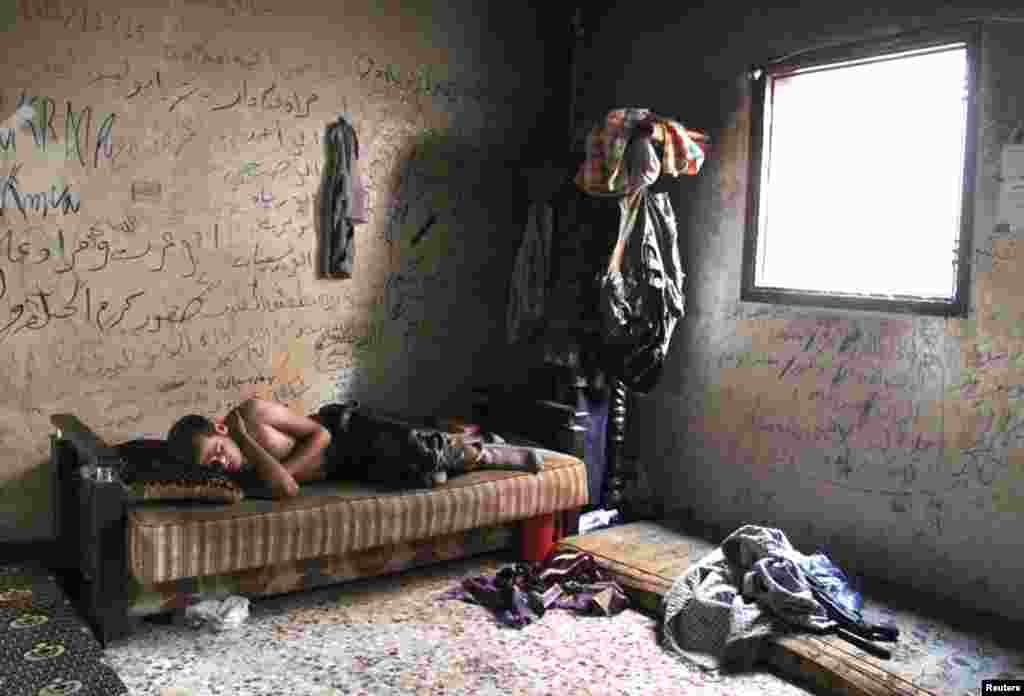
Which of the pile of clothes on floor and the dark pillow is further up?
the dark pillow

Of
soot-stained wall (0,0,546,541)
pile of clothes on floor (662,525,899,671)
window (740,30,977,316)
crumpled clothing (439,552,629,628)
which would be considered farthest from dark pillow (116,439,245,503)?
window (740,30,977,316)

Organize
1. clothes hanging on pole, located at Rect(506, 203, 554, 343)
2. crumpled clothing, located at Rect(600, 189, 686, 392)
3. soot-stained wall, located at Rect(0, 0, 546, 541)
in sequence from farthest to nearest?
1. clothes hanging on pole, located at Rect(506, 203, 554, 343)
2. crumpled clothing, located at Rect(600, 189, 686, 392)
3. soot-stained wall, located at Rect(0, 0, 546, 541)

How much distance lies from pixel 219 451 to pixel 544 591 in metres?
1.38

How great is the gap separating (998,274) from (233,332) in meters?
3.24

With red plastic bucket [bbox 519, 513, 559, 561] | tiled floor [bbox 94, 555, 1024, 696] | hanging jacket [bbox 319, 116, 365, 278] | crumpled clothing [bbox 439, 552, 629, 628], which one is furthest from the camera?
hanging jacket [bbox 319, 116, 365, 278]

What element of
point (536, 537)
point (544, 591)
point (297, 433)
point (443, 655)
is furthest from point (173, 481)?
point (536, 537)

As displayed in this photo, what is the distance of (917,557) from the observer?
360 centimetres

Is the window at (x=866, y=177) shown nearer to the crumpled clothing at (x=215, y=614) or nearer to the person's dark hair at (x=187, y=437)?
the person's dark hair at (x=187, y=437)

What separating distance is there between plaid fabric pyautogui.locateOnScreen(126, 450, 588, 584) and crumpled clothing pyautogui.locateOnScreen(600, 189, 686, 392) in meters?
0.62

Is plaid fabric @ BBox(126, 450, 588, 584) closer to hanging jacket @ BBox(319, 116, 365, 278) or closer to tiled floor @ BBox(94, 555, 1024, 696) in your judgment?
tiled floor @ BBox(94, 555, 1024, 696)

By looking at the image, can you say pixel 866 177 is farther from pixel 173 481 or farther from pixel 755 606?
pixel 173 481

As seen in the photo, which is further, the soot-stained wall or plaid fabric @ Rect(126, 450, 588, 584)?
the soot-stained wall

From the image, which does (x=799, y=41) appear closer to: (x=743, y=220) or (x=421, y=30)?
(x=743, y=220)

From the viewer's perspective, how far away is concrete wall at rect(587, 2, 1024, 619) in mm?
3340
